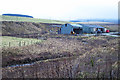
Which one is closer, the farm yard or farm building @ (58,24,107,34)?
the farm yard

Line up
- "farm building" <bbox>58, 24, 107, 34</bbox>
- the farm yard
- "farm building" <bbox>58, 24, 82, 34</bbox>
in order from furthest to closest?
"farm building" <bbox>58, 24, 107, 34</bbox> < "farm building" <bbox>58, 24, 82, 34</bbox> < the farm yard

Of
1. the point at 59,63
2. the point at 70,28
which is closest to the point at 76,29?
the point at 70,28

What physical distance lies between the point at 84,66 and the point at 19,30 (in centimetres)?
3749

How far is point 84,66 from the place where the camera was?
40.0ft

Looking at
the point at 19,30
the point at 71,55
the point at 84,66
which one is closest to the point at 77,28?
the point at 19,30

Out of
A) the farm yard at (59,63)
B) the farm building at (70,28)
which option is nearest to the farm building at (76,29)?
the farm building at (70,28)

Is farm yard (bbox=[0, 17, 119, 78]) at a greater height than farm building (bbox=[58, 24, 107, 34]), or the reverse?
farm building (bbox=[58, 24, 107, 34])

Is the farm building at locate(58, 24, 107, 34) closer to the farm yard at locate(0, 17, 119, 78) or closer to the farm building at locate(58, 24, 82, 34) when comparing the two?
the farm building at locate(58, 24, 82, 34)

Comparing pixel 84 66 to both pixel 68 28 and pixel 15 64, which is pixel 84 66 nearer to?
pixel 15 64

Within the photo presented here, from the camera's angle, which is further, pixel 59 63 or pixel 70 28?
pixel 70 28

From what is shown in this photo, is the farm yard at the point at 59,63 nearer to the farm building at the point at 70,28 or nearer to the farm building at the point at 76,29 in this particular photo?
the farm building at the point at 70,28

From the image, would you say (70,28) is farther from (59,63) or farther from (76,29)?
(59,63)

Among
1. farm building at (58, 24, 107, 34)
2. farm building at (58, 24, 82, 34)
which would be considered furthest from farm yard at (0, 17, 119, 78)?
farm building at (58, 24, 107, 34)

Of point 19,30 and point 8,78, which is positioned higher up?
point 19,30
